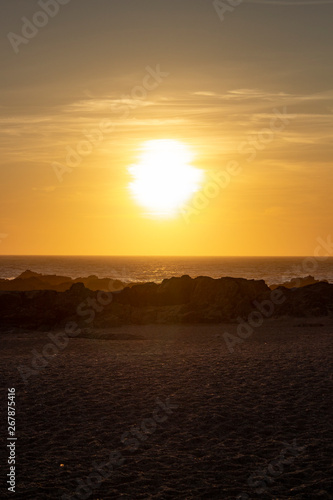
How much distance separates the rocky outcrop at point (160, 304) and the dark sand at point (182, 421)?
8.06 metres

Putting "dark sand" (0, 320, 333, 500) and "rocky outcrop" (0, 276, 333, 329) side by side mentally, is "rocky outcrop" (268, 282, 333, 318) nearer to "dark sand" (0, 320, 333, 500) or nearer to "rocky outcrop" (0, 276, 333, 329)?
"rocky outcrop" (0, 276, 333, 329)

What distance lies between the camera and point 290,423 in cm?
1305

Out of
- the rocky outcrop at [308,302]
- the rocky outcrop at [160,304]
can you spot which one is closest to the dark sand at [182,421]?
the rocky outcrop at [160,304]

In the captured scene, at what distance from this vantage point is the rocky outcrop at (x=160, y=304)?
30828mm

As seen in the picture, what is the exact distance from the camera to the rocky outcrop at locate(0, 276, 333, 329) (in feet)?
101

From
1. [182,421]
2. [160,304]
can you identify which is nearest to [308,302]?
[160,304]

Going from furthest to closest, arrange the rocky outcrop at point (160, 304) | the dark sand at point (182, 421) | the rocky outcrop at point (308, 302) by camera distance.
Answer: the rocky outcrop at point (308, 302)
the rocky outcrop at point (160, 304)
the dark sand at point (182, 421)

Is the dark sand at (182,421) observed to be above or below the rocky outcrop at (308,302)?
below

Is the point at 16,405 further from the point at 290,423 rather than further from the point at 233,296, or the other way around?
the point at 233,296

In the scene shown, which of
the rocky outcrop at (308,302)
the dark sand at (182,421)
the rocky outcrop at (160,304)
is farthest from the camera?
the rocky outcrop at (308,302)

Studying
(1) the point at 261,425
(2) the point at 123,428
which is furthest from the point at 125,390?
(1) the point at 261,425

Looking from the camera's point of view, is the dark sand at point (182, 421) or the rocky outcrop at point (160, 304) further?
the rocky outcrop at point (160, 304)

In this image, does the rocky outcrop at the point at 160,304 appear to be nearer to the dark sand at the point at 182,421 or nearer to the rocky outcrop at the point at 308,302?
the rocky outcrop at the point at 308,302

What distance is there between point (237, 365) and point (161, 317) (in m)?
13.0
